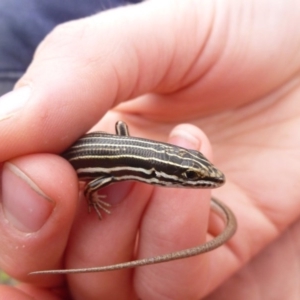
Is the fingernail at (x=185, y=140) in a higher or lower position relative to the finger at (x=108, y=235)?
higher

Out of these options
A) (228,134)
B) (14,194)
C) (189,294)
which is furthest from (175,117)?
(14,194)

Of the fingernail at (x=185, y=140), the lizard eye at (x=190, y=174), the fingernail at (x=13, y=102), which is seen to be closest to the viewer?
the fingernail at (x=13, y=102)

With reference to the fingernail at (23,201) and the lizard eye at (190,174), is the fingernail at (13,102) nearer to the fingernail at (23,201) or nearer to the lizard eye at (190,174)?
the fingernail at (23,201)

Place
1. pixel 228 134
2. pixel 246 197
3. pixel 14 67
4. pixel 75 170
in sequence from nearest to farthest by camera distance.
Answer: pixel 75 170 → pixel 246 197 → pixel 228 134 → pixel 14 67

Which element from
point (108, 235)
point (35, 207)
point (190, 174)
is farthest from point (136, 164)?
point (35, 207)

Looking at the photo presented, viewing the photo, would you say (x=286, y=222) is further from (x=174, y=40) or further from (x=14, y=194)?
(x=14, y=194)

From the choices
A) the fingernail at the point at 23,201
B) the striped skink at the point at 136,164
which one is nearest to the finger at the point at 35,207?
the fingernail at the point at 23,201
